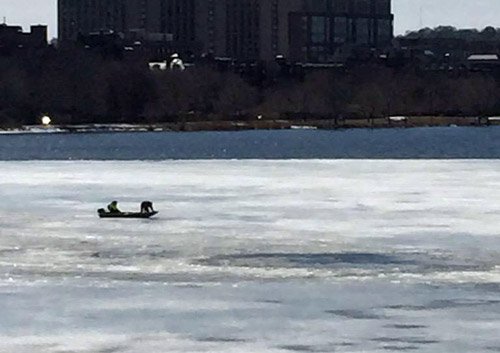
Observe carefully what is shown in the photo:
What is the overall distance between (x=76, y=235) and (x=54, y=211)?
632 centimetres

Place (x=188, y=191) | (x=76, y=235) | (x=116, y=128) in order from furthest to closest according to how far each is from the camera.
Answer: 1. (x=116, y=128)
2. (x=188, y=191)
3. (x=76, y=235)

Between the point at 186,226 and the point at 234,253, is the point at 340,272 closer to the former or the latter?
the point at 234,253

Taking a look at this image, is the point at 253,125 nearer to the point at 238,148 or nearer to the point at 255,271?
the point at 238,148

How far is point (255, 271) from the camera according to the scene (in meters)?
26.1

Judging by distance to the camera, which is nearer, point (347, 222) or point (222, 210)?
point (347, 222)

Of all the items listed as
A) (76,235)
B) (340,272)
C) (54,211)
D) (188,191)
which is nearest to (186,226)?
(76,235)

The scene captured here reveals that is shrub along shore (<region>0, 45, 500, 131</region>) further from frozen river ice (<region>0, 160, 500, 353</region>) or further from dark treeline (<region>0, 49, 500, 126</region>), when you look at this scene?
frozen river ice (<region>0, 160, 500, 353</region>)

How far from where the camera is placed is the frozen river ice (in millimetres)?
20172

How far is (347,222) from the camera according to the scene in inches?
1372

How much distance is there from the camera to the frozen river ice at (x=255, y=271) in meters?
20.2

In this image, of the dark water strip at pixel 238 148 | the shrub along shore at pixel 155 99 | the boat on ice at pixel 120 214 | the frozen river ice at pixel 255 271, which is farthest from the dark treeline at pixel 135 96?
the boat on ice at pixel 120 214

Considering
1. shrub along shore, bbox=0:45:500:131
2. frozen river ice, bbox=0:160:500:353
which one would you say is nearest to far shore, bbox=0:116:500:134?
shrub along shore, bbox=0:45:500:131

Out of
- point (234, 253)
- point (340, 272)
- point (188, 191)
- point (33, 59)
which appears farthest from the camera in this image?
point (33, 59)

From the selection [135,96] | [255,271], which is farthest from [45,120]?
[255,271]
